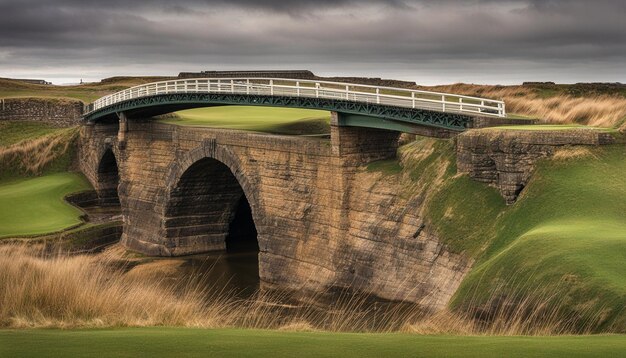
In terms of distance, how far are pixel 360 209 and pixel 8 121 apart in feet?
183

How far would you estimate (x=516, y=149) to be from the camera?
26.6 meters

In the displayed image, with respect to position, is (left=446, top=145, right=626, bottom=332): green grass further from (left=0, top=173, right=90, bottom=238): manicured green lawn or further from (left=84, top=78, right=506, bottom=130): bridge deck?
(left=0, top=173, right=90, bottom=238): manicured green lawn

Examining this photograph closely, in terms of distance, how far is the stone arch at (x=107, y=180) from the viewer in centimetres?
6093

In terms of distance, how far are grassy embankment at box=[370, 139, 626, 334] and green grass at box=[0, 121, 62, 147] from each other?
167 feet

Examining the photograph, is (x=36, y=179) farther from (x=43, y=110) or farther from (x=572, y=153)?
(x=572, y=153)

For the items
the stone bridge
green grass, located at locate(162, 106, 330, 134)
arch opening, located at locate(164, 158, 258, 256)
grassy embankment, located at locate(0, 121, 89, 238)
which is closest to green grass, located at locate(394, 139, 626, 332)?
the stone bridge

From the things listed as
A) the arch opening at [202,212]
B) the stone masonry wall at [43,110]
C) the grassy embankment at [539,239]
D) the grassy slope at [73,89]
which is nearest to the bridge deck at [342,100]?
the grassy embankment at [539,239]

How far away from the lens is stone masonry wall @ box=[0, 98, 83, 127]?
260ft

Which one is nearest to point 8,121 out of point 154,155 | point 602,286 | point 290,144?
point 154,155

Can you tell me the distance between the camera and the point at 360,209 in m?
33.4

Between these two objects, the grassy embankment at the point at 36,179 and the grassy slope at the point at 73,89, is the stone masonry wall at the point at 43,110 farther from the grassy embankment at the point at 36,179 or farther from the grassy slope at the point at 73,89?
the grassy slope at the point at 73,89

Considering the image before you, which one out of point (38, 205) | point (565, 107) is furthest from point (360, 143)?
point (38, 205)

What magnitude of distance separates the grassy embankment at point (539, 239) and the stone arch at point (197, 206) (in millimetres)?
15609

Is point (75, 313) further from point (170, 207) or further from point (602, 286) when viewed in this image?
point (170, 207)
